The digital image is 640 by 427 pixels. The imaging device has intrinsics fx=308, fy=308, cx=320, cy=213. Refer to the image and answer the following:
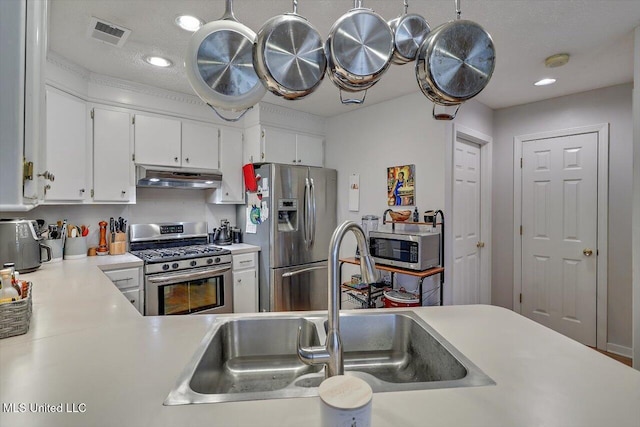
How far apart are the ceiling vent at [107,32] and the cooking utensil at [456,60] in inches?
76.4

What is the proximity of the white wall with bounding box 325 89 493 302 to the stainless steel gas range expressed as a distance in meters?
1.49

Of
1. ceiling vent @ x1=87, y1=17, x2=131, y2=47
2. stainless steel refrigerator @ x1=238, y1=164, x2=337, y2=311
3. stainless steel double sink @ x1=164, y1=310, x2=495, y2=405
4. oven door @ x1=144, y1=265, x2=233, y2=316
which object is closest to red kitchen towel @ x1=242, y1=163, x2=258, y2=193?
stainless steel refrigerator @ x1=238, y1=164, x2=337, y2=311

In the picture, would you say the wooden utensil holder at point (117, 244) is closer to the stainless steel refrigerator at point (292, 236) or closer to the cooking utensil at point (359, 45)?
the stainless steel refrigerator at point (292, 236)

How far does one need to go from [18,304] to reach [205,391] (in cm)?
77

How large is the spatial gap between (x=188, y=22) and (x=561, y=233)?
381 cm

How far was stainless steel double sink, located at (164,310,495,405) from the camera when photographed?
109 cm

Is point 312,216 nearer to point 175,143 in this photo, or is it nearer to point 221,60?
point 175,143

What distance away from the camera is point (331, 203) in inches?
148

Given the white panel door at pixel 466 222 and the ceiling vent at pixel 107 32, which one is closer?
the ceiling vent at pixel 107 32

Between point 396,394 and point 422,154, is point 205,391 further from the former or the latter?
point 422,154

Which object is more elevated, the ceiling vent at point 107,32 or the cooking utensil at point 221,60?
the ceiling vent at point 107,32

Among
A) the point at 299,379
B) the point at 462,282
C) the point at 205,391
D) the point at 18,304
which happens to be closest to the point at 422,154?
the point at 462,282

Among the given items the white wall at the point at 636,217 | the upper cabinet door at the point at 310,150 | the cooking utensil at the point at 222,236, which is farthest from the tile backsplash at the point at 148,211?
the white wall at the point at 636,217

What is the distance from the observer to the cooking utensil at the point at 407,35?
1212mm
